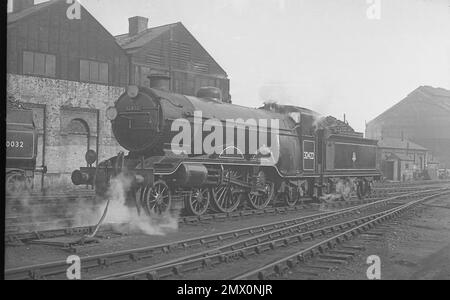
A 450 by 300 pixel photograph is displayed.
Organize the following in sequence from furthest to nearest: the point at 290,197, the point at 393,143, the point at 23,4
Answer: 1. the point at 393,143
2. the point at 23,4
3. the point at 290,197

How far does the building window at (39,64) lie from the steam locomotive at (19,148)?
345cm

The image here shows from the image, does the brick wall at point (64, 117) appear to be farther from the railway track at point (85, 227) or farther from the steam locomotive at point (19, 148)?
the railway track at point (85, 227)

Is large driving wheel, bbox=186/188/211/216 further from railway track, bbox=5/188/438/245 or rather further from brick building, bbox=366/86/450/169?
brick building, bbox=366/86/450/169

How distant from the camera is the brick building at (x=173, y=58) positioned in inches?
570

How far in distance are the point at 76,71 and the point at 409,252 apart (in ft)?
45.7

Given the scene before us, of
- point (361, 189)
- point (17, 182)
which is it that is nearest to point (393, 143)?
point (361, 189)

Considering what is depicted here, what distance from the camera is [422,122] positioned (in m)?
33.6

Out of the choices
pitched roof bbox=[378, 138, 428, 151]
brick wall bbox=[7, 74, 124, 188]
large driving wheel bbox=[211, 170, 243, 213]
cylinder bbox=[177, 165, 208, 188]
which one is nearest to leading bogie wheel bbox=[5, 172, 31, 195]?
brick wall bbox=[7, 74, 124, 188]

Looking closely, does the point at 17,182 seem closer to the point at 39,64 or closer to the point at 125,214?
the point at 125,214

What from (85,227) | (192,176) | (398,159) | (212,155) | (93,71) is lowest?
(85,227)

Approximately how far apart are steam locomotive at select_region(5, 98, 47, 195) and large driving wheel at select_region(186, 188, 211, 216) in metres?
4.75

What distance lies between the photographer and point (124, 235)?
866 centimetres
